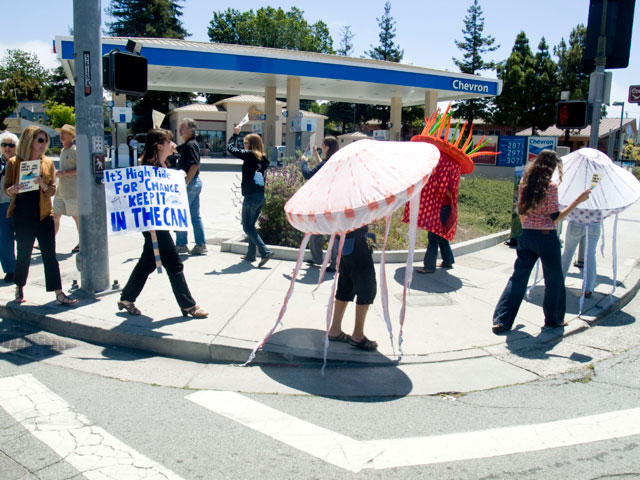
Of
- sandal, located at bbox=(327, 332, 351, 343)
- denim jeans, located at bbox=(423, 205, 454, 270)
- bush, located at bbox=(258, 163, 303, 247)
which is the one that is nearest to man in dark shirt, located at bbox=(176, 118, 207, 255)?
bush, located at bbox=(258, 163, 303, 247)

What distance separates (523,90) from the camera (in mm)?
50594

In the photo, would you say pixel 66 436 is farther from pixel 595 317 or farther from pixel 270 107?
pixel 270 107

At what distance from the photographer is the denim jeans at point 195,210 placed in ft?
26.6

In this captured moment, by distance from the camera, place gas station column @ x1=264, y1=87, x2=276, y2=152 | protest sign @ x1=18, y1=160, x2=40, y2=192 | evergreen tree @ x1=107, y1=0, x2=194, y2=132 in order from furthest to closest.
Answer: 1. evergreen tree @ x1=107, y1=0, x2=194, y2=132
2. gas station column @ x1=264, y1=87, x2=276, y2=152
3. protest sign @ x1=18, y1=160, x2=40, y2=192

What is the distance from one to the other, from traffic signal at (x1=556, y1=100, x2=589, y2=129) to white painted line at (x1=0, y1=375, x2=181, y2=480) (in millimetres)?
8503

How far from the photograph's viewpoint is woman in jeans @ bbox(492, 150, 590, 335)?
5.48m

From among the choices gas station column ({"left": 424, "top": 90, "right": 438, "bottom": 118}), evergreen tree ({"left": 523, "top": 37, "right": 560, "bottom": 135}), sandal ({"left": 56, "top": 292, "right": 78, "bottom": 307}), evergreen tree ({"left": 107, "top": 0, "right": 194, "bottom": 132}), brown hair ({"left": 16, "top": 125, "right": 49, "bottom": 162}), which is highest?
evergreen tree ({"left": 107, "top": 0, "right": 194, "bottom": 132})

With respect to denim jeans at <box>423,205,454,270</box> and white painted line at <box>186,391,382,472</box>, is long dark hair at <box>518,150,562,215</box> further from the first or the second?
white painted line at <box>186,391,382,472</box>

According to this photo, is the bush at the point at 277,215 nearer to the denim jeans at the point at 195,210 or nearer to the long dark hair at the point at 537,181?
the denim jeans at the point at 195,210

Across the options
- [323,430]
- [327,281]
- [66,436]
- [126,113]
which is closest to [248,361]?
[323,430]

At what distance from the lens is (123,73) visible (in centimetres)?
604

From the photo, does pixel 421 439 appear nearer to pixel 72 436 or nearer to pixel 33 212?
pixel 72 436

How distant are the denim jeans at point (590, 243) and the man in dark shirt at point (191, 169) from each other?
17.0 ft

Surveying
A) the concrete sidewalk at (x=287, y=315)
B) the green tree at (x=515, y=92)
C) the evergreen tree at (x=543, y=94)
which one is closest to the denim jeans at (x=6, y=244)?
the concrete sidewalk at (x=287, y=315)
